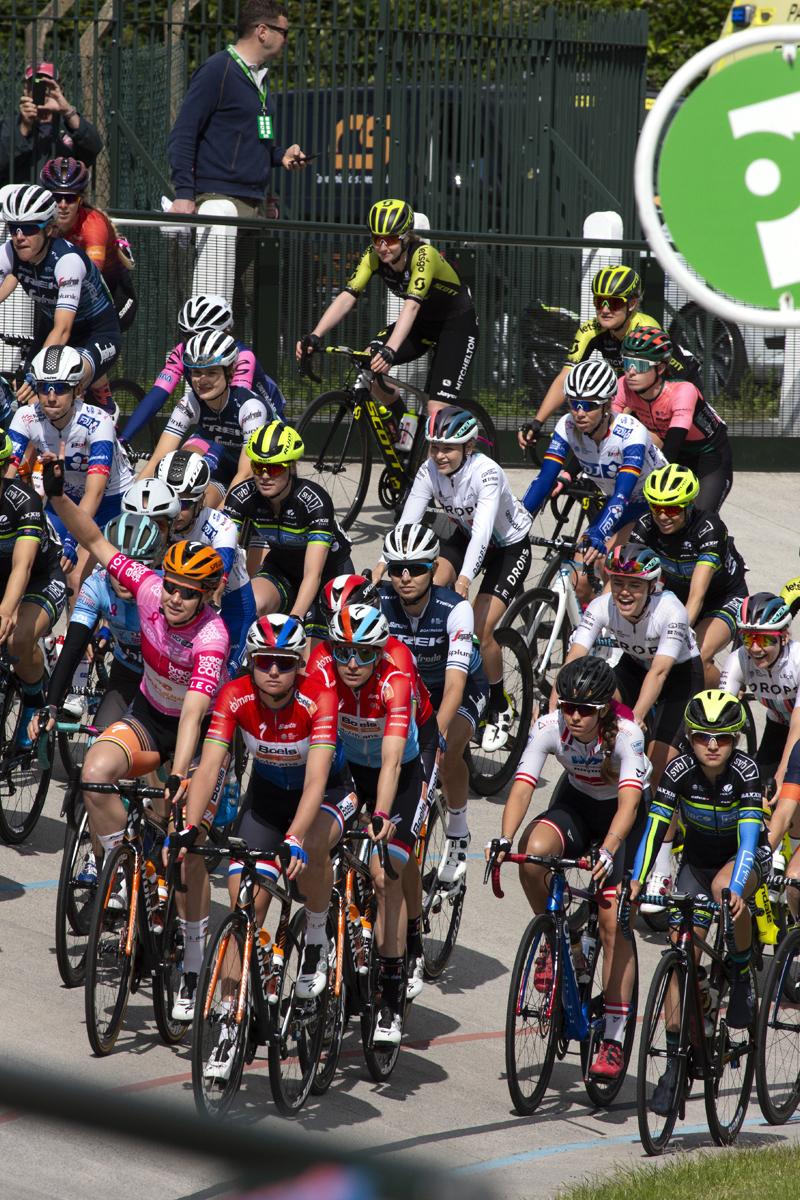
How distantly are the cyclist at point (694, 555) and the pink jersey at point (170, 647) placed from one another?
3.12 metres

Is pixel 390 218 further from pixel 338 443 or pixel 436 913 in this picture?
pixel 436 913

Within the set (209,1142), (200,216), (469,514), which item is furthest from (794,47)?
(200,216)

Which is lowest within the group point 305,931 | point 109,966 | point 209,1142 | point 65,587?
point 109,966

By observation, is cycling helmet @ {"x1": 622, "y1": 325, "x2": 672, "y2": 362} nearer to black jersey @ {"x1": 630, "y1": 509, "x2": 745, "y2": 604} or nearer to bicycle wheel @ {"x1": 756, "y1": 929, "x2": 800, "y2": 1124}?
black jersey @ {"x1": 630, "y1": 509, "x2": 745, "y2": 604}

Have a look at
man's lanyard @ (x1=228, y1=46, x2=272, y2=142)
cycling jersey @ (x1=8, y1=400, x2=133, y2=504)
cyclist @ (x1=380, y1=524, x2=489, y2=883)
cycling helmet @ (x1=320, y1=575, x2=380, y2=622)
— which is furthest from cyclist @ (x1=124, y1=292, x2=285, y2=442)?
cycling helmet @ (x1=320, y1=575, x2=380, y2=622)

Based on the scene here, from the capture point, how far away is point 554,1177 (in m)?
5.62

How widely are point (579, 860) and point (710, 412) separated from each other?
517 centimetres

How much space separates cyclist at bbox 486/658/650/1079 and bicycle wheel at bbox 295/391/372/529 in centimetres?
544

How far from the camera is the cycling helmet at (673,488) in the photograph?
892cm

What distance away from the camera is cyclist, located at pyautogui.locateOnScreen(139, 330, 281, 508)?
9555 millimetres

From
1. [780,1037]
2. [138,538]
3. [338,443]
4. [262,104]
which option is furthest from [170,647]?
[262,104]

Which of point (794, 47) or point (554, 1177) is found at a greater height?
point (794, 47)

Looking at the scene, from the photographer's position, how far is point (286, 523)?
882 centimetres

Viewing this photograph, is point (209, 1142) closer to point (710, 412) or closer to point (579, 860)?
point (579, 860)
